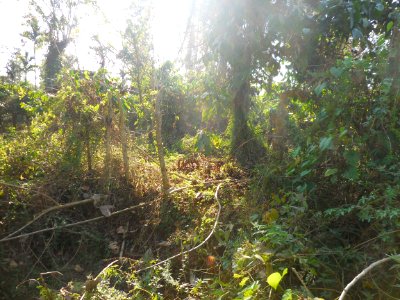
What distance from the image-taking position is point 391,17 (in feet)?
11.4

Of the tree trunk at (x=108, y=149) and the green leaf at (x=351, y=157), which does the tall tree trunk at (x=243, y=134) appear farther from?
the green leaf at (x=351, y=157)

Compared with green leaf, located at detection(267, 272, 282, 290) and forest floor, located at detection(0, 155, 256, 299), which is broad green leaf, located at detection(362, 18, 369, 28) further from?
green leaf, located at detection(267, 272, 282, 290)

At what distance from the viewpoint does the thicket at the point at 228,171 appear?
2697mm

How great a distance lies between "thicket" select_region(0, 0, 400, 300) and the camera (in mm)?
2697

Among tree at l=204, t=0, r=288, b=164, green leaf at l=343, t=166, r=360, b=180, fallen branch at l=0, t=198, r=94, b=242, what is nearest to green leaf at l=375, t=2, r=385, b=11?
tree at l=204, t=0, r=288, b=164

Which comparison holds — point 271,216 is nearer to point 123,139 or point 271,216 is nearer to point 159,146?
point 159,146

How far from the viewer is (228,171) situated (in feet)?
16.0

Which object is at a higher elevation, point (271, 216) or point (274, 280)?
point (271, 216)

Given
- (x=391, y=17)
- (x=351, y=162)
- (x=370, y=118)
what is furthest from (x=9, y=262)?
(x=391, y=17)

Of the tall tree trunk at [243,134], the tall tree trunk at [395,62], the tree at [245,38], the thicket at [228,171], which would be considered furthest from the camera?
the tall tree trunk at [243,134]

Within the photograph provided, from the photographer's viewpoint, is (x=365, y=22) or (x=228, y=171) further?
(x=228, y=171)

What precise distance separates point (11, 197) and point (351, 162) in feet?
11.2

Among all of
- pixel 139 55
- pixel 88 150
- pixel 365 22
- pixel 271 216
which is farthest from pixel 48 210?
pixel 365 22

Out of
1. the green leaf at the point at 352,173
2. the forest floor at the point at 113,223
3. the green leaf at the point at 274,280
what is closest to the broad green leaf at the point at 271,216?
the forest floor at the point at 113,223
